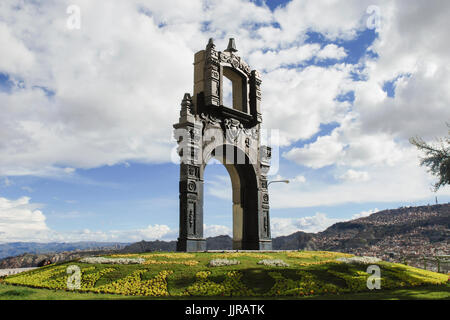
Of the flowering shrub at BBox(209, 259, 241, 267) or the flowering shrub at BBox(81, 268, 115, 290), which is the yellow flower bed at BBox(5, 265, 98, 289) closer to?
the flowering shrub at BBox(81, 268, 115, 290)

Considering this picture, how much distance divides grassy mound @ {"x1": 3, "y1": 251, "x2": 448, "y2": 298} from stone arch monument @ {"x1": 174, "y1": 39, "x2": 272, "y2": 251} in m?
4.99

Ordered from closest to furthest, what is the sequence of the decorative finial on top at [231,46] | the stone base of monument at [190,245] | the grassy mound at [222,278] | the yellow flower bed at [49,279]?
1. the grassy mound at [222,278]
2. the yellow flower bed at [49,279]
3. the stone base of monument at [190,245]
4. the decorative finial on top at [231,46]

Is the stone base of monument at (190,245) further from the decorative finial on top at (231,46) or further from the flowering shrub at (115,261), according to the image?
the decorative finial on top at (231,46)

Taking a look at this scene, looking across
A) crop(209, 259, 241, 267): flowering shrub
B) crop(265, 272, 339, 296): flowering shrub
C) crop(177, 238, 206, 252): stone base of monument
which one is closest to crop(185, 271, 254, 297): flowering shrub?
crop(265, 272, 339, 296): flowering shrub

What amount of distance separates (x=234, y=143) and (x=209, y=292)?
13.5 metres

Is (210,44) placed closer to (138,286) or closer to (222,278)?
(222,278)

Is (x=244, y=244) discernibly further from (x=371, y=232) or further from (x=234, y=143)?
(x=371, y=232)

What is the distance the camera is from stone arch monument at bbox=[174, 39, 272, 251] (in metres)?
21.2

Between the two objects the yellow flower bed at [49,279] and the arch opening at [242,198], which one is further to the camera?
the arch opening at [242,198]

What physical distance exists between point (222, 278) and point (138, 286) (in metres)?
2.96

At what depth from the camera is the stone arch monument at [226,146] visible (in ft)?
69.4

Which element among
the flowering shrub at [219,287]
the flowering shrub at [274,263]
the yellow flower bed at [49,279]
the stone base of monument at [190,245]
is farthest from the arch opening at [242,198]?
the yellow flower bed at [49,279]

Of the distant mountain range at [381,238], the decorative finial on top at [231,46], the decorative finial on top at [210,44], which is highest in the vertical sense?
the decorative finial on top at [231,46]
